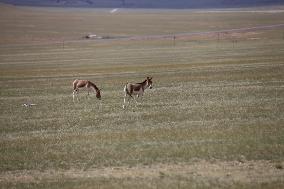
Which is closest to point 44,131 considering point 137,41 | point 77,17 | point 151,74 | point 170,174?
point 170,174

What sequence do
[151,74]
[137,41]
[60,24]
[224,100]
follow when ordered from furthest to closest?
1. [60,24]
2. [137,41]
3. [151,74]
4. [224,100]

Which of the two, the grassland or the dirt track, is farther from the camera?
the grassland

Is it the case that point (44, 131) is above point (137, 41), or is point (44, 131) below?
below

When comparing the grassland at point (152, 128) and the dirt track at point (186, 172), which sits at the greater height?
the grassland at point (152, 128)

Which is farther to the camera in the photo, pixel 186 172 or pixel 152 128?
pixel 152 128

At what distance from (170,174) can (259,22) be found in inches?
5087

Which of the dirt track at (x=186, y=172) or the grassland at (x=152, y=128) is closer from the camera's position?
the dirt track at (x=186, y=172)

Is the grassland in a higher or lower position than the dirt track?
higher

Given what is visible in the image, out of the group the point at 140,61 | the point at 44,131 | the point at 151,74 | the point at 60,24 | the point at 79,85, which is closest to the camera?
the point at 44,131

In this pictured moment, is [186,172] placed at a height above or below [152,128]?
below

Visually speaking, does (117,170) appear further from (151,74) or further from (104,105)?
(151,74)

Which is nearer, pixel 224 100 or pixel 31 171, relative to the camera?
pixel 31 171

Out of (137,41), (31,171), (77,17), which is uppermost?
(77,17)

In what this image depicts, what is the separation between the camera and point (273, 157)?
19.5 m
